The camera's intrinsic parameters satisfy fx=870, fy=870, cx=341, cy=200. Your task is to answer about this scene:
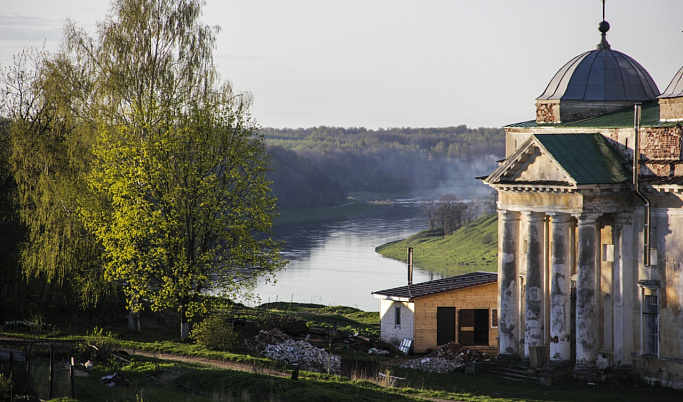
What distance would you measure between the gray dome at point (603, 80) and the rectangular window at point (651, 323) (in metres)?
7.33

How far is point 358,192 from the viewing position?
17662 cm

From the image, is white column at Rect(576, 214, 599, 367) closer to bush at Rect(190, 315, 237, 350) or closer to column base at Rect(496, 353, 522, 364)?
column base at Rect(496, 353, 522, 364)

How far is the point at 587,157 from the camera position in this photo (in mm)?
24547

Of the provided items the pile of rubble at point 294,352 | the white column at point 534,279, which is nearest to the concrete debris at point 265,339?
the pile of rubble at point 294,352

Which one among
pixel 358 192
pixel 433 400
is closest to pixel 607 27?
pixel 433 400

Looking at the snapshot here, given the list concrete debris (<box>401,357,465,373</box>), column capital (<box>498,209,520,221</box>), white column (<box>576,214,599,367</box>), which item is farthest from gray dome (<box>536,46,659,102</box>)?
concrete debris (<box>401,357,465,373</box>)

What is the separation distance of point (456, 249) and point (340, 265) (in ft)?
60.3

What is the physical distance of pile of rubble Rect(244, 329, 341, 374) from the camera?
26375 millimetres

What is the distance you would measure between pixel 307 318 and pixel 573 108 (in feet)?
55.6

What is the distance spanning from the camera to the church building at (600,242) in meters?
23.4

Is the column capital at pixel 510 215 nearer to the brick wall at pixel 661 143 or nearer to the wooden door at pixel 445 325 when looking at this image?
the brick wall at pixel 661 143

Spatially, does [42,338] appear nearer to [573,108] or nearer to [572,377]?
[572,377]

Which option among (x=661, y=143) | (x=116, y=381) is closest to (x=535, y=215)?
(x=661, y=143)

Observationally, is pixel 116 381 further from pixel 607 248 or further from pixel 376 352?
pixel 607 248
